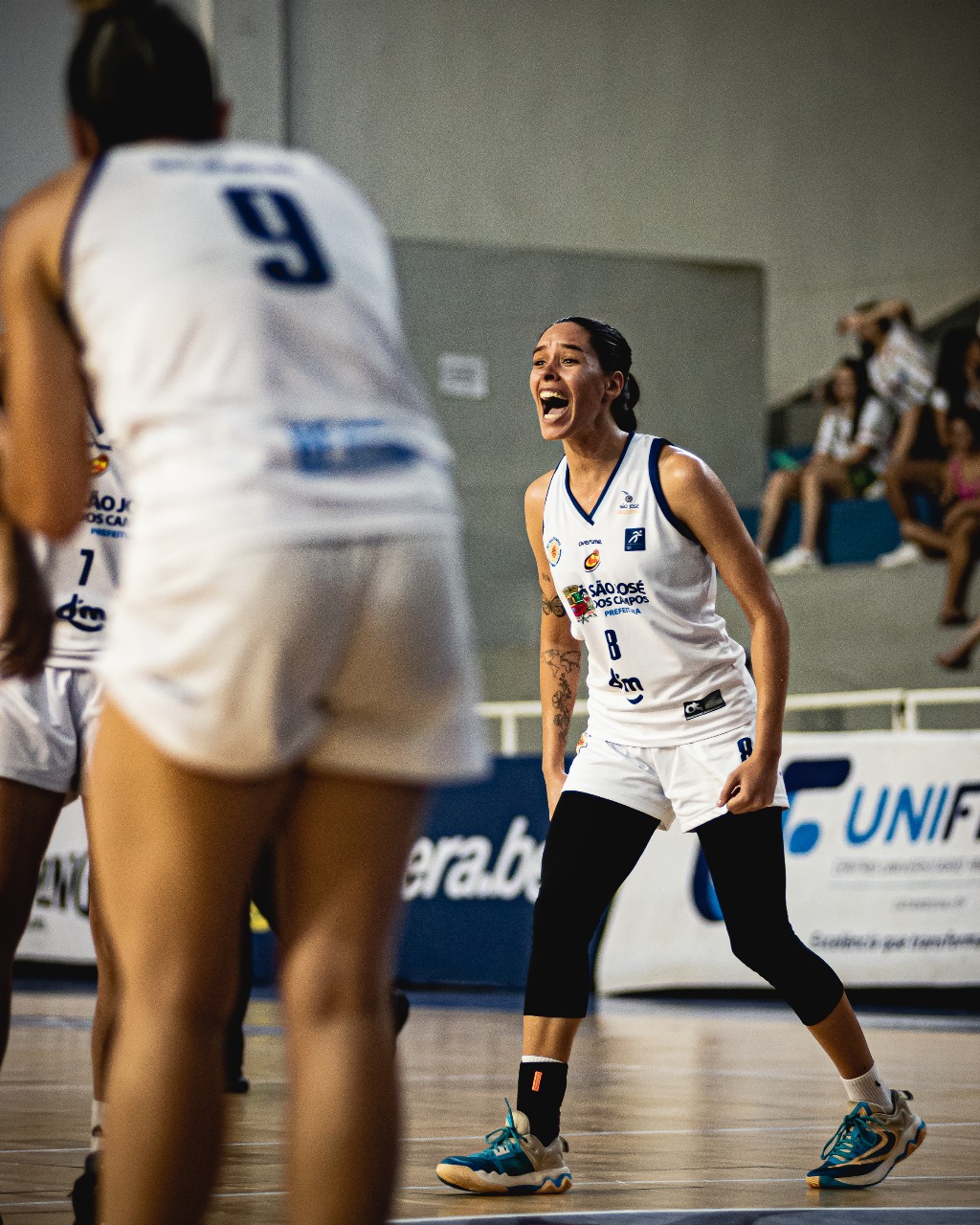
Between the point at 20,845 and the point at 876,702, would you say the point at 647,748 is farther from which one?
the point at 876,702

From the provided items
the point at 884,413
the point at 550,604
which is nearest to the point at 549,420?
the point at 550,604

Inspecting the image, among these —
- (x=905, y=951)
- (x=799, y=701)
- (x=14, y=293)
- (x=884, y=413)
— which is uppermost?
(x=14, y=293)

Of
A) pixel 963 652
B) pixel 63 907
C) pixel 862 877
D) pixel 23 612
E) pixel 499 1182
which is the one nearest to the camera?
pixel 23 612

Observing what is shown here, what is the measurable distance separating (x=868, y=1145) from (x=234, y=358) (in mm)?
2814

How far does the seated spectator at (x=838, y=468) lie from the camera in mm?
13844

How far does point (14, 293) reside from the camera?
81.9 inches

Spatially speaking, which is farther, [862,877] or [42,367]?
[862,877]

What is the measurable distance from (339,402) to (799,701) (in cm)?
852

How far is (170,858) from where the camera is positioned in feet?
6.71

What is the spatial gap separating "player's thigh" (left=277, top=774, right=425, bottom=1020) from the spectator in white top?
11.4m

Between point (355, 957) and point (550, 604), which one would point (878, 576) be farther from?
point (355, 957)

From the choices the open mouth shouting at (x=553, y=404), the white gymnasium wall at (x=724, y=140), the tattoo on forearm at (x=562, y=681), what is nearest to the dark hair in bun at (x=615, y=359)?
the open mouth shouting at (x=553, y=404)

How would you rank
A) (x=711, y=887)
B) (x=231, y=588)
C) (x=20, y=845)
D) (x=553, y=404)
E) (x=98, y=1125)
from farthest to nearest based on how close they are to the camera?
(x=711, y=887) < (x=553, y=404) < (x=98, y=1125) < (x=20, y=845) < (x=231, y=588)

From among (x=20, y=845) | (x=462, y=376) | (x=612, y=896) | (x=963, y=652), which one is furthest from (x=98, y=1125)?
(x=462, y=376)
